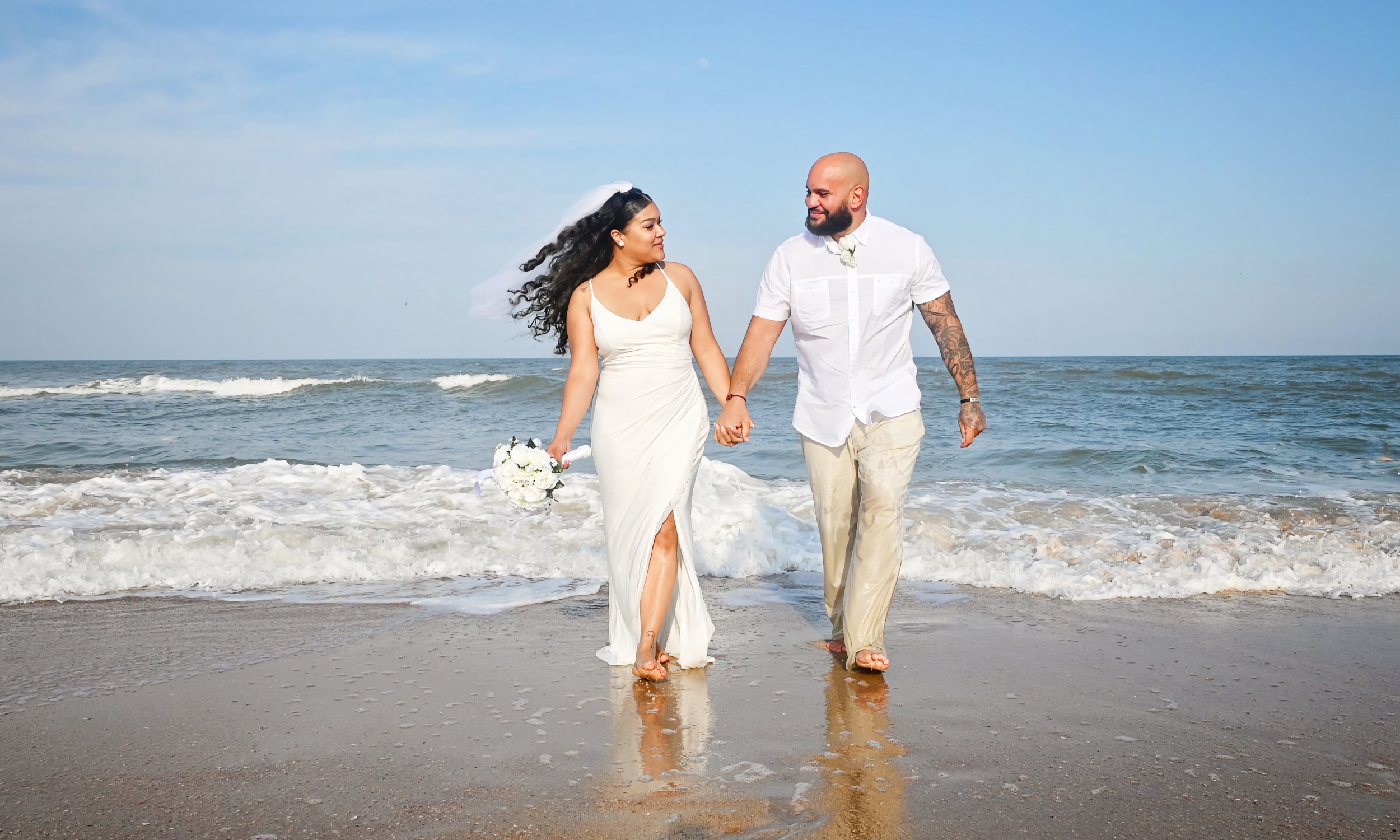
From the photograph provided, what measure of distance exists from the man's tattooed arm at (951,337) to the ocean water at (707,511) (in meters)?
2.12

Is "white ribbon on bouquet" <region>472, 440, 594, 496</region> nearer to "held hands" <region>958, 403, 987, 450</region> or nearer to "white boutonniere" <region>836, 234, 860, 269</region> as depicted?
"white boutonniere" <region>836, 234, 860, 269</region>

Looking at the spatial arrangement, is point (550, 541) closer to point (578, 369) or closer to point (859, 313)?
point (578, 369)

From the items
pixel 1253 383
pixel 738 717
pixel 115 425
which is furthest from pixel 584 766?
pixel 1253 383

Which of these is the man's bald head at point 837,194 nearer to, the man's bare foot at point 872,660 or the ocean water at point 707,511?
the man's bare foot at point 872,660

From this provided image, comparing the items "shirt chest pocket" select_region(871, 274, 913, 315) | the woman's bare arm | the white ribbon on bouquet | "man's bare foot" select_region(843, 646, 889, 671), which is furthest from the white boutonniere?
"man's bare foot" select_region(843, 646, 889, 671)

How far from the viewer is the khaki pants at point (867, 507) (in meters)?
3.96

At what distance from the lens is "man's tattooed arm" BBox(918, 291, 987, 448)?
13.4 ft

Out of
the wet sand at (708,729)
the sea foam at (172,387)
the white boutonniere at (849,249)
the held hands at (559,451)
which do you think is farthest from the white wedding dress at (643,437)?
the sea foam at (172,387)

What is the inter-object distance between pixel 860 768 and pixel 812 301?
1.83 metres

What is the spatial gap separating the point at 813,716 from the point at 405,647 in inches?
78.9

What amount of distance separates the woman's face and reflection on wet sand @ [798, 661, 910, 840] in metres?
1.90

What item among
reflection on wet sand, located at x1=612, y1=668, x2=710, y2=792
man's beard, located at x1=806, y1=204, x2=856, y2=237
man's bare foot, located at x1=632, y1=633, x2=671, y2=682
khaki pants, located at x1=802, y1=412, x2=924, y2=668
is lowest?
reflection on wet sand, located at x1=612, y1=668, x2=710, y2=792

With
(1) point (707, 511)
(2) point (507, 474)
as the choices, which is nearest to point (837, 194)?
(2) point (507, 474)

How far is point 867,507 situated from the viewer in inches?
158
